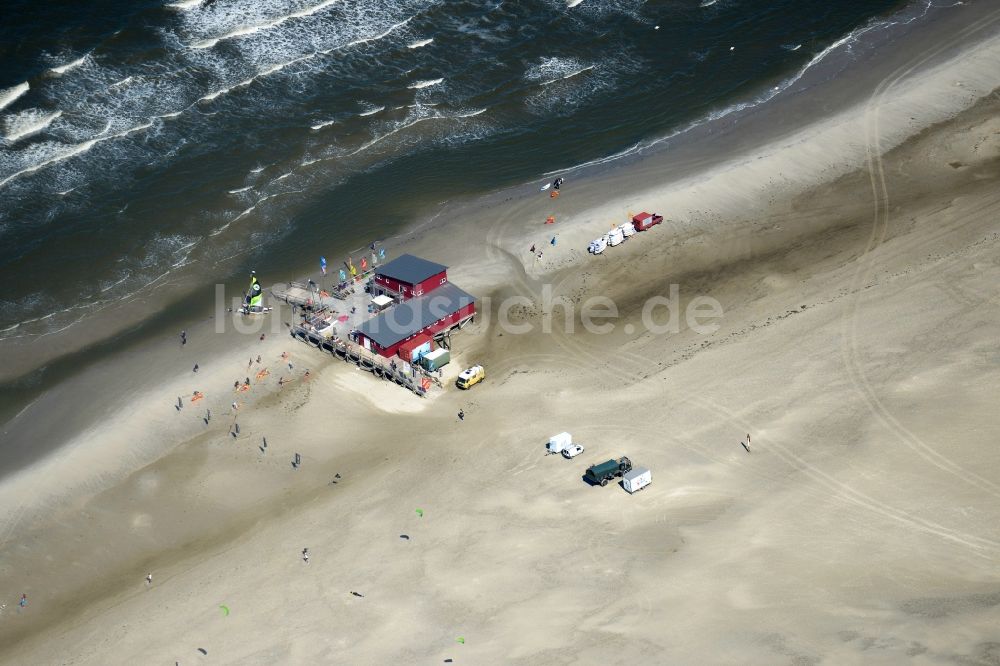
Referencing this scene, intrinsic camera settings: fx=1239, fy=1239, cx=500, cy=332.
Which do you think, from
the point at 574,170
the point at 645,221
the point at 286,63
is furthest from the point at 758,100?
the point at 286,63

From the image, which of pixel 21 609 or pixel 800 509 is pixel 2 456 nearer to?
pixel 21 609

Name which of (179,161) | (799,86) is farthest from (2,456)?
(799,86)

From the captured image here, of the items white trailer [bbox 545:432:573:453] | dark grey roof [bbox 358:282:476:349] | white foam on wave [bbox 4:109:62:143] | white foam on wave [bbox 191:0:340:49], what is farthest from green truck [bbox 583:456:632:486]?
white foam on wave [bbox 191:0:340:49]

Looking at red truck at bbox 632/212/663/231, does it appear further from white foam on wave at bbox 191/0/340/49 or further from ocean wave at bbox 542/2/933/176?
white foam on wave at bbox 191/0/340/49

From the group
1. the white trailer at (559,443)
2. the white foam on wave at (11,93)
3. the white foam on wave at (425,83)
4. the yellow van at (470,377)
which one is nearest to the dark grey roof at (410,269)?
the yellow van at (470,377)

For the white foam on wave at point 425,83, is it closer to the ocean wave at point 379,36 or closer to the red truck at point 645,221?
the ocean wave at point 379,36

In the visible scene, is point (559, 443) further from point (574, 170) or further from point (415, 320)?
point (574, 170)
